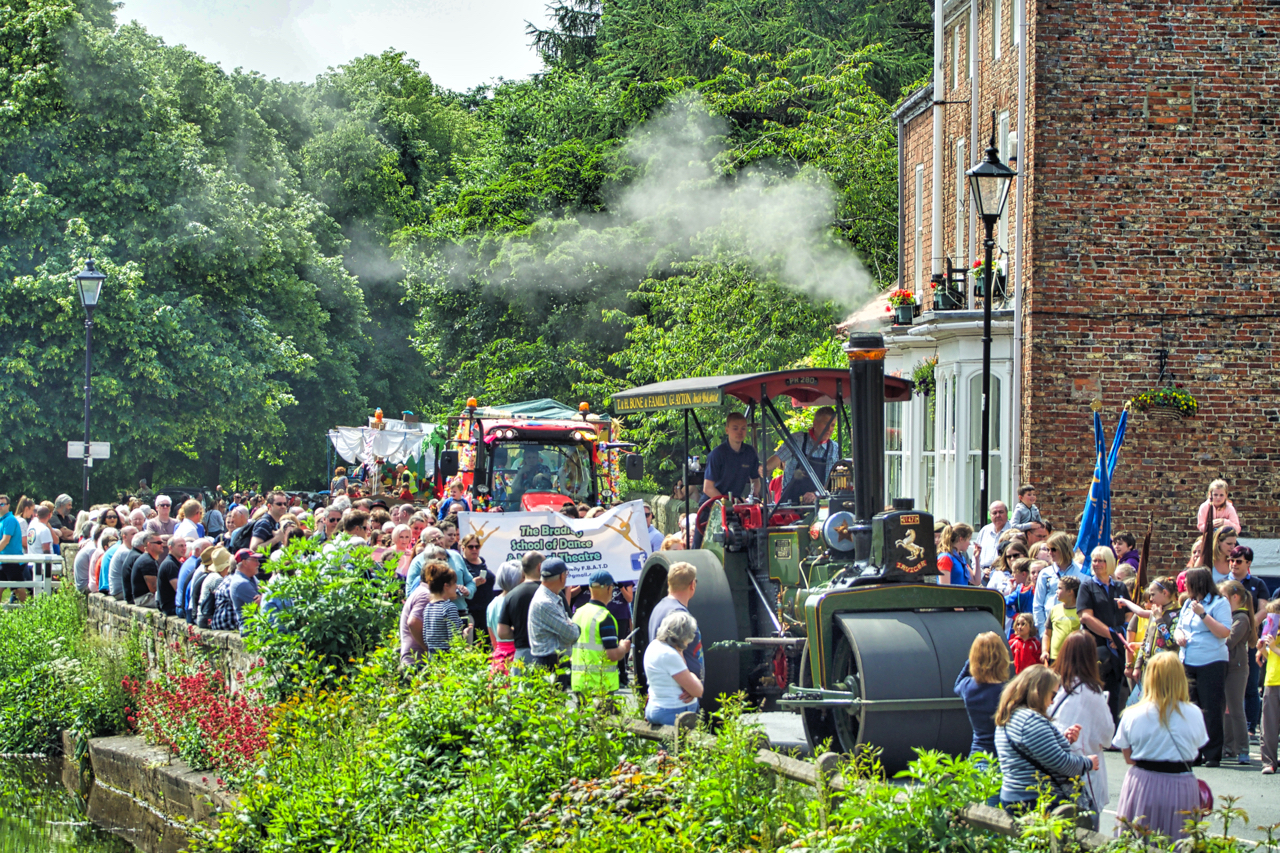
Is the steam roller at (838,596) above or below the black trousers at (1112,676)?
above

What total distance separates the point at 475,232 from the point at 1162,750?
104 feet

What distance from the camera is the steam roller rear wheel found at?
8766 millimetres

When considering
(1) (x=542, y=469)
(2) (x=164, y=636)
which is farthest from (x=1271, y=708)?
(1) (x=542, y=469)

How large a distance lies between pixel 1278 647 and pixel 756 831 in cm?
612

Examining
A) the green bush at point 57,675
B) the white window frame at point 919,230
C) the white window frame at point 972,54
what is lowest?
the green bush at point 57,675

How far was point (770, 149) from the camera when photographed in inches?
1153

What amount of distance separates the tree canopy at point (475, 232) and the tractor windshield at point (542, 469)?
425 cm

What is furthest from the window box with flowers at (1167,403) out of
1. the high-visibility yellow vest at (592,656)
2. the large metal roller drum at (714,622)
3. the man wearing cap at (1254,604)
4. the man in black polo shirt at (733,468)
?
the high-visibility yellow vest at (592,656)

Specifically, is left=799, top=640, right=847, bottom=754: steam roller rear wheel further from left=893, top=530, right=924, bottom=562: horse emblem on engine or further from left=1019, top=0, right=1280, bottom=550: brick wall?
left=1019, top=0, right=1280, bottom=550: brick wall

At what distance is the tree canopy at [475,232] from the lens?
27.5 m

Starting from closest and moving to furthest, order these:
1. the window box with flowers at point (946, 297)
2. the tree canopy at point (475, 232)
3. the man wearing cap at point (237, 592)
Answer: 1. the man wearing cap at point (237, 592)
2. the window box with flowers at point (946, 297)
3. the tree canopy at point (475, 232)

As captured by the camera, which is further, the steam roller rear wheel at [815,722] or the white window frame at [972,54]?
the white window frame at [972,54]

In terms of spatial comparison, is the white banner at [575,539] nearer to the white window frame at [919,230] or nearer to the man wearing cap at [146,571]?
the man wearing cap at [146,571]

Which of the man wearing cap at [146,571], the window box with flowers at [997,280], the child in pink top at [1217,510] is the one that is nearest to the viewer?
the child in pink top at [1217,510]
